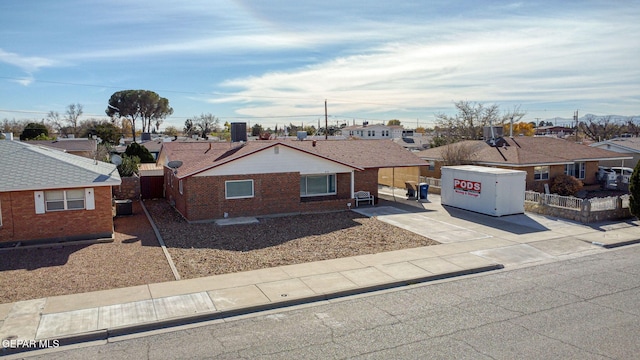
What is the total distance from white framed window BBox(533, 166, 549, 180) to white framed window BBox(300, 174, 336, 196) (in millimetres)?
13958

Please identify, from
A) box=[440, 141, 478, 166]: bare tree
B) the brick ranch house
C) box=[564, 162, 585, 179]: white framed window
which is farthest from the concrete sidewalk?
box=[564, 162, 585, 179]: white framed window

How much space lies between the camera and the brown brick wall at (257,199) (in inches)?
826

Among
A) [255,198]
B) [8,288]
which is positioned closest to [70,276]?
[8,288]

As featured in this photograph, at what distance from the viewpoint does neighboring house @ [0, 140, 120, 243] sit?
16250 mm

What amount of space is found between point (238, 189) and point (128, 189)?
1011cm

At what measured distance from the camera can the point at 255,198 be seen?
72.3 ft

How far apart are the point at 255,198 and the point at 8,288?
454 inches

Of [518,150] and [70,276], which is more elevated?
[518,150]

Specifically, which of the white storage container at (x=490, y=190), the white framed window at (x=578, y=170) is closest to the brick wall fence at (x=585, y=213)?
the white storage container at (x=490, y=190)

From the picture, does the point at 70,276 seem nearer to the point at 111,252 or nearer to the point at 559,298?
the point at 111,252

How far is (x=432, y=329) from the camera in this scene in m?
9.41

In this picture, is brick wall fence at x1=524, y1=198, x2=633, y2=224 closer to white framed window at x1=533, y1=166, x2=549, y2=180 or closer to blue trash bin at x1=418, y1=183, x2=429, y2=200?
blue trash bin at x1=418, y1=183, x2=429, y2=200

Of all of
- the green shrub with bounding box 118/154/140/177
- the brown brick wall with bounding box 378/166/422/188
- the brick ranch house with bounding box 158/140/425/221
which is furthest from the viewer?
the brown brick wall with bounding box 378/166/422/188

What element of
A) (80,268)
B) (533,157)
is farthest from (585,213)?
(80,268)
